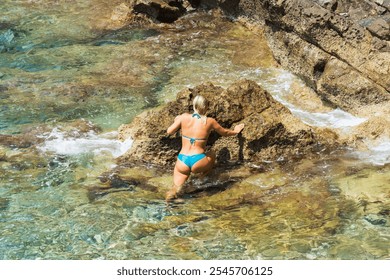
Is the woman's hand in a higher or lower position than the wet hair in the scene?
lower

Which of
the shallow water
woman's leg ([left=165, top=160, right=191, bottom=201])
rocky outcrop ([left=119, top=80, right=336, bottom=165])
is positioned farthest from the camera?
rocky outcrop ([left=119, top=80, right=336, bottom=165])

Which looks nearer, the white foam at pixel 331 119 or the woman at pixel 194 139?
the woman at pixel 194 139

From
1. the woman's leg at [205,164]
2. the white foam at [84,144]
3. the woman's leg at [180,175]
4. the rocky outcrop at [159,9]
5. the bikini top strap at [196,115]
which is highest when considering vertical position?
the bikini top strap at [196,115]

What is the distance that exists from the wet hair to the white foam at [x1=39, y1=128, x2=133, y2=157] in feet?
5.12

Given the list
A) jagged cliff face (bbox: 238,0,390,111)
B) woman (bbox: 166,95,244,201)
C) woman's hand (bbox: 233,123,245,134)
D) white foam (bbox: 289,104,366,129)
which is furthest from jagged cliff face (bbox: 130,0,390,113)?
woman (bbox: 166,95,244,201)

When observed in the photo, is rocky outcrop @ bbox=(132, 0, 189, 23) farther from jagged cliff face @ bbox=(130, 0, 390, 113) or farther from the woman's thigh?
the woman's thigh

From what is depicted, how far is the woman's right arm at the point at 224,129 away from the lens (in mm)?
9070

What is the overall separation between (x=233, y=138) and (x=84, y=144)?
255 centimetres

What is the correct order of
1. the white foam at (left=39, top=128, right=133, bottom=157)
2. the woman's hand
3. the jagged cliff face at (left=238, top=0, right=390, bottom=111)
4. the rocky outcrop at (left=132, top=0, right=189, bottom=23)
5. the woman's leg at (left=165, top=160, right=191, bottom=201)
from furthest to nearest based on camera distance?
the rocky outcrop at (left=132, top=0, right=189, bottom=23)
the jagged cliff face at (left=238, top=0, right=390, bottom=111)
the white foam at (left=39, top=128, right=133, bottom=157)
the woman's hand
the woman's leg at (left=165, top=160, right=191, bottom=201)

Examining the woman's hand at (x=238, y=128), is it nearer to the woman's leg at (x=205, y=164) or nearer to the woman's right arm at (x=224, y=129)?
the woman's right arm at (x=224, y=129)

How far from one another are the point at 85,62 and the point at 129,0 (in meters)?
2.92

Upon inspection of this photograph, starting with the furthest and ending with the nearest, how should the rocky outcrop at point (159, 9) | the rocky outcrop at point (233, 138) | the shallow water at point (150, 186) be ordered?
the rocky outcrop at point (159, 9) < the rocky outcrop at point (233, 138) < the shallow water at point (150, 186)

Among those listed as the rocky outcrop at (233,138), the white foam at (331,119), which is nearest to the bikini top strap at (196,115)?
the rocky outcrop at (233,138)

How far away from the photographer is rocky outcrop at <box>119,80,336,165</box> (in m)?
9.50
